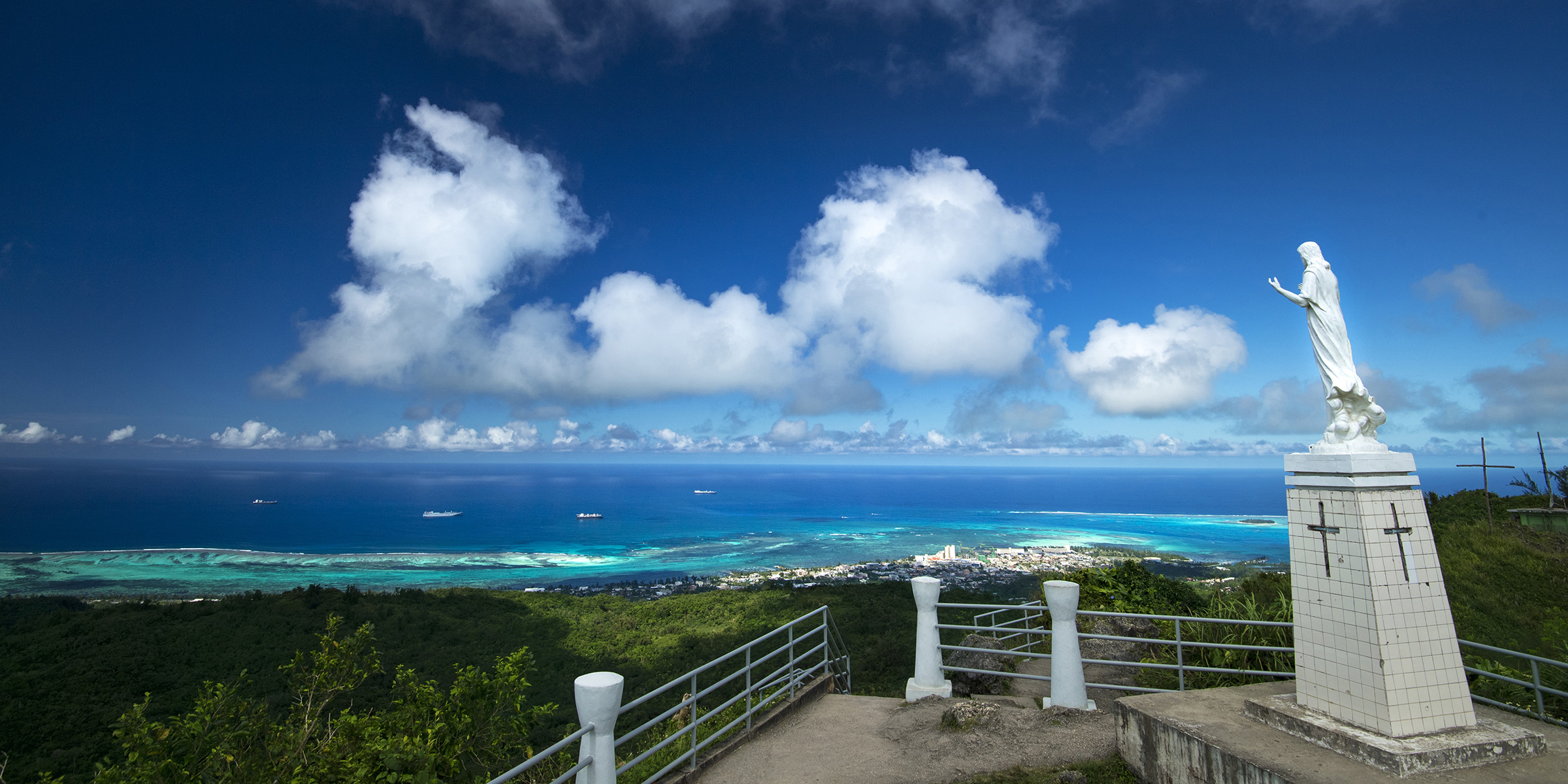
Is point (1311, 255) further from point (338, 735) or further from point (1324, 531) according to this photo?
point (338, 735)

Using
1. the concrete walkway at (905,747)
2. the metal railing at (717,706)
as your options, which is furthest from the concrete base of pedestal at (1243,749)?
the metal railing at (717,706)

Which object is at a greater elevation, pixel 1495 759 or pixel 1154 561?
pixel 1495 759

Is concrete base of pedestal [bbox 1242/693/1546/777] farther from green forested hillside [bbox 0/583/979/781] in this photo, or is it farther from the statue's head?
green forested hillside [bbox 0/583/979/781]

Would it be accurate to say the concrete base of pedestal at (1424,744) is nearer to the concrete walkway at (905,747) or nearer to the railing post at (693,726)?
the concrete walkway at (905,747)

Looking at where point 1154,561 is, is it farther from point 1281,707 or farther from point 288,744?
point 288,744

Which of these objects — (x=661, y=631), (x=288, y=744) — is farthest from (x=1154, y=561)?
(x=288, y=744)
